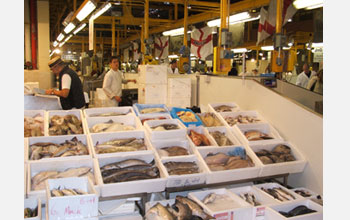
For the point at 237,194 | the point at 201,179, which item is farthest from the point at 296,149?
the point at 201,179

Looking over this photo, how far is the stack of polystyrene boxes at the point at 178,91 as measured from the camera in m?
8.06

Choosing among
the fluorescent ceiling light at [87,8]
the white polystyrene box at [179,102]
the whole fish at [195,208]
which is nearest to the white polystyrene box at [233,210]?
the whole fish at [195,208]

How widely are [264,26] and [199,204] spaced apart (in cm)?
590

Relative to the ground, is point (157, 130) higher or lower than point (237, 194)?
higher

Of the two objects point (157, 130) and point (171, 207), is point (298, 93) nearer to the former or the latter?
point (157, 130)

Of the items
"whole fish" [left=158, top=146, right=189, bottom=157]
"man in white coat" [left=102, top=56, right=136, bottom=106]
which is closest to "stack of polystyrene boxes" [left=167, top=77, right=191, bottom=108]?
"man in white coat" [left=102, top=56, right=136, bottom=106]

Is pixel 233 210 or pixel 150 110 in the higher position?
pixel 150 110

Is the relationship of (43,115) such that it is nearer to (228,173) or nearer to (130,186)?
(130,186)

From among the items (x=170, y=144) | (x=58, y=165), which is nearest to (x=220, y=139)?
(x=170, y=144)

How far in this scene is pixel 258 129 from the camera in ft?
15.5

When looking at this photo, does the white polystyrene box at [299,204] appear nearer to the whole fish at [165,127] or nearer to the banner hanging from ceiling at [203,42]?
the whole fish at [165,127]

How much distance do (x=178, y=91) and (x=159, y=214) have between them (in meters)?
5.32

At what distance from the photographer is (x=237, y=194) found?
3.68m

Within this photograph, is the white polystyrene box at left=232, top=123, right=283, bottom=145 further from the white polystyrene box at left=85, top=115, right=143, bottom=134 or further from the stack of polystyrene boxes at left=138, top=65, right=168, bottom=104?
the stack of polystyrene boxes at left=138, top=65, right=168, bottom=104
